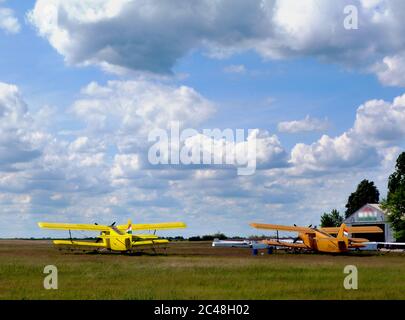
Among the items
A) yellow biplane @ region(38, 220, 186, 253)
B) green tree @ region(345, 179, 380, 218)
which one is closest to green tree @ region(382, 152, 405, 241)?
yellow biplane @ region(38, 220, 186, 253)

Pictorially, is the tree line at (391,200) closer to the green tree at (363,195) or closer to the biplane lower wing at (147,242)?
the green tree at (363,195)

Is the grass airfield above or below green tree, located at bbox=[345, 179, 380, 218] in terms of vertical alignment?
below

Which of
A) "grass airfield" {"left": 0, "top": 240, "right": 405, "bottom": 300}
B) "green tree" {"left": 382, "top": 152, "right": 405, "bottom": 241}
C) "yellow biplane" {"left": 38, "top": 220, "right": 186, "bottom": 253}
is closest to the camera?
"grass airfield" {"left": 0, "top": 240, "right": 405, "bottom": 300}

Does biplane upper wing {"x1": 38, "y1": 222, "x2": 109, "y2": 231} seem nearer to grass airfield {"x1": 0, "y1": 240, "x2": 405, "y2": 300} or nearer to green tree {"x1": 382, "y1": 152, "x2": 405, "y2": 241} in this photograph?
grass airfield {"x1": 0, "y1": 240, "x2": 405, "y2": 300}

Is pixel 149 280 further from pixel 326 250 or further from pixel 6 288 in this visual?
pixel 326 250

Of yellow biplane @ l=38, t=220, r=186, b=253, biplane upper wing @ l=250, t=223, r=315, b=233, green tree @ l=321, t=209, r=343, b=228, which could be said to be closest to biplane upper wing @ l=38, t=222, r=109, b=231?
yellow biplane @ l=38, t=220, r=186, b=253

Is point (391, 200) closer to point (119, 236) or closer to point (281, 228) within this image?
point (281, 228)

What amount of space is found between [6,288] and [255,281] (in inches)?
466

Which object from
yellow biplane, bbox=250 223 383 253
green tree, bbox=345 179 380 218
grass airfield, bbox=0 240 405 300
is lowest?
grass airfield, bbox=0 240 405 300

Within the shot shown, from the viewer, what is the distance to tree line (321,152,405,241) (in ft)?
270

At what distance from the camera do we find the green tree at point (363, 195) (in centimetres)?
13850

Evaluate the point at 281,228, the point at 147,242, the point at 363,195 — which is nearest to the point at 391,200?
the point at 281,228

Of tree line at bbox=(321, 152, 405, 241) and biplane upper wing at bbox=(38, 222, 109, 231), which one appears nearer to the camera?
biplane upper wing at bbox=(38, 222, 109, 231)

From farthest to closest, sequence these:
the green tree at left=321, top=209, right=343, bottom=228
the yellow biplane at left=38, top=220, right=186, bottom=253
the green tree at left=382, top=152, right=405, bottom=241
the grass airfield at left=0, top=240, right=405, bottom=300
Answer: the green tree at left=321, top=209, right=343, bottom=228, the green tree at left=382, top=152, right=405, bottom=241, the yellow biplane at left=38, top=220, right=186, bottom=253, the grass airfield at left=0, top=240, right=405, bottom=300
